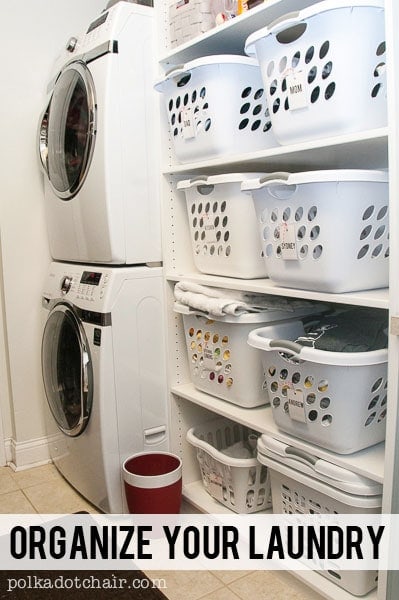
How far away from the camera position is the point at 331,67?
126 cm

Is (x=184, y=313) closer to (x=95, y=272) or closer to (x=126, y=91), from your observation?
(x=95, y=272)

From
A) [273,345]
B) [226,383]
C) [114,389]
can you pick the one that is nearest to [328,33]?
[273,345]

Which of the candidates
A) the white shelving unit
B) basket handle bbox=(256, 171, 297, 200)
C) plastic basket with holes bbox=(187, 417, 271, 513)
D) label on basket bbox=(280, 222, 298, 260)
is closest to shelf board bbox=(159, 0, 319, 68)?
the white shelving unit

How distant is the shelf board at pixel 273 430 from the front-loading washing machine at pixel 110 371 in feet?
0.54

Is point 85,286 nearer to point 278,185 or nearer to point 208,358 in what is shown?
point 208,358

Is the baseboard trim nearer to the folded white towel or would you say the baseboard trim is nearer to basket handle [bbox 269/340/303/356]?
the folded white towel

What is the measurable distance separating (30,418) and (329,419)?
5.26 ft

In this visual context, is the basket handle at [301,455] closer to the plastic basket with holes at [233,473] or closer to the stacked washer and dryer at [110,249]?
the plastic basket with holes at [233,473]

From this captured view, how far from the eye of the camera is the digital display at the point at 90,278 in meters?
1.97

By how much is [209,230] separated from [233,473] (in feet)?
2.74

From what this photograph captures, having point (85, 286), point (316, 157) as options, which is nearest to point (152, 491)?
point (85, 286)

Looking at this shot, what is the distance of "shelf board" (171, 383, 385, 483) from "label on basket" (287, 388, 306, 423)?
9 cm

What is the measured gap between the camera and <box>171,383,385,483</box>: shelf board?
136cm

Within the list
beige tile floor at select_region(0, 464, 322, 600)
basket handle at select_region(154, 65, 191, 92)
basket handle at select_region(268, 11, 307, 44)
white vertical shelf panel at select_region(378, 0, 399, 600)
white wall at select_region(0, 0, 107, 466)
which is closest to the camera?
white vertical shelf panel at select_region(378, 0, 399, 600)
